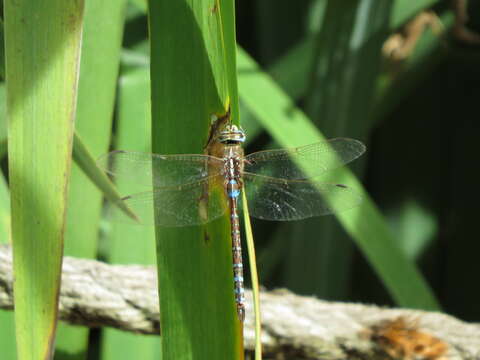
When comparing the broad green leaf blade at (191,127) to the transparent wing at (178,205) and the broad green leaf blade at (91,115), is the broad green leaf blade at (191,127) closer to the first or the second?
the transparent wing at (178,205)

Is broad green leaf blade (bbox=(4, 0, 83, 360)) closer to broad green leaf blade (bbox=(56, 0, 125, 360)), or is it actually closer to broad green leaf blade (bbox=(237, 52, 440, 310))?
broad green leaf blade (bbox=(56, 0, 125, 360))

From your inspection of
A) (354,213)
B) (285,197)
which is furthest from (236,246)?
(354,213)

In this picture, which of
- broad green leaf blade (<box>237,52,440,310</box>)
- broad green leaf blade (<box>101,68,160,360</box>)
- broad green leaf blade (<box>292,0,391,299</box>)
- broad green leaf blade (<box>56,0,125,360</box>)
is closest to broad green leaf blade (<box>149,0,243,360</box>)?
broad green leaf blade (<box>56,0,125,360</box>)

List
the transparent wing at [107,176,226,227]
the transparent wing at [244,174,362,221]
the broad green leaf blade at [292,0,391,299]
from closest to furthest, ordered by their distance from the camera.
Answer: the transparent wing at [107,176,226,227] < the transparent wing at [244,174,362,221] < the broad green leaf blade at [292,0,391,299]

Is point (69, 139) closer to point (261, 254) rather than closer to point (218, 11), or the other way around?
point (218, 11)

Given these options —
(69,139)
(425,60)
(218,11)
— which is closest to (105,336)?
(69,139)

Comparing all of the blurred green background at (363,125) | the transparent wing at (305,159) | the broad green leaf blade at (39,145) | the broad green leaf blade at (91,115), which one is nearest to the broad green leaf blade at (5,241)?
the blurred green background at (363,125)
